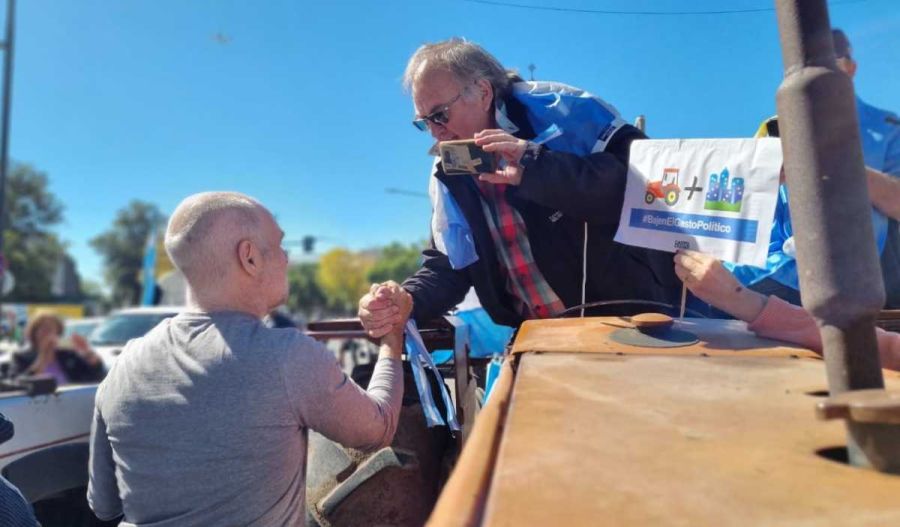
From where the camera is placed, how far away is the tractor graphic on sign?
6.64 ft

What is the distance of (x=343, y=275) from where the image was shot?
56.7 m

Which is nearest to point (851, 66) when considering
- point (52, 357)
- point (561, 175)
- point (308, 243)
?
point (561, 175)

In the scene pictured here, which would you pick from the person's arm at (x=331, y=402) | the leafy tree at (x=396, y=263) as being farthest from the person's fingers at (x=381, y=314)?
the leafy tree at (x=396, y=263)

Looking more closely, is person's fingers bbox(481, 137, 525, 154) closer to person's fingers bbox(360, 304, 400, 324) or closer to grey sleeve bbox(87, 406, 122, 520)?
person's fingers bbox(360, 304, 400, 324)

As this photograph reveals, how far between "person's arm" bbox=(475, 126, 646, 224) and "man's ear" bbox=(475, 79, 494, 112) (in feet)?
1.36

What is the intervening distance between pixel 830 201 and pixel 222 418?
1.32 metres

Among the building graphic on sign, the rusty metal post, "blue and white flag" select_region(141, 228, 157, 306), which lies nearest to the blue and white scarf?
the building graphic on sign

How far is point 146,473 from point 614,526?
51.5 inches

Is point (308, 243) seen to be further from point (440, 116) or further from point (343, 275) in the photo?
point (440, 116)

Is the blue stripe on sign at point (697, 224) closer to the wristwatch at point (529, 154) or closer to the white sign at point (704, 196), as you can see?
the white sign at point (704, 196)

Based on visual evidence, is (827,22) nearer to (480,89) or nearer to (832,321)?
(832,321)

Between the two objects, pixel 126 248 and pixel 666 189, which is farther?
pixel 126 248

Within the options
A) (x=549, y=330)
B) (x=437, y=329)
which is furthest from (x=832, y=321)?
(x=437, y=329)

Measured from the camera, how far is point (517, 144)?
2.19m
